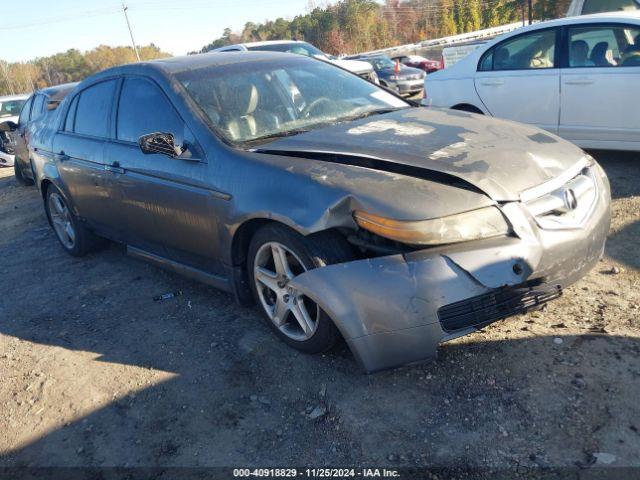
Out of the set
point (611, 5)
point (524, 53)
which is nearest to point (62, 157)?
point (524, 53)

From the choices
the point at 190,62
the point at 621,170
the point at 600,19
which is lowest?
the point at 621,170

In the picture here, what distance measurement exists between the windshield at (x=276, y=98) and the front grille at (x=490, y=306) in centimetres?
160

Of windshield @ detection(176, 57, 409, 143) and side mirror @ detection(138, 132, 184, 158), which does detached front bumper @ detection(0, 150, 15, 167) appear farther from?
side mirror @ detection(138, 132, 184, 158)

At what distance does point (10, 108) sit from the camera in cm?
1434

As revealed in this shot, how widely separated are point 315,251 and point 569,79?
4.12 meters

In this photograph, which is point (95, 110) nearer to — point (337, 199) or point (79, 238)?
point (79, 238)

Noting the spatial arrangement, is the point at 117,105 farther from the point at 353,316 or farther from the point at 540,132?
the point at 540,132

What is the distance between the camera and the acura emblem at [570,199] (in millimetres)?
2793

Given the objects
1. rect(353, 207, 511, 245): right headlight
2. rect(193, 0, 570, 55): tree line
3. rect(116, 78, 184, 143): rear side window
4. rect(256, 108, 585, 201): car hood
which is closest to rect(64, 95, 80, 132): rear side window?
rect(116, 78, 184, 143): rear side window

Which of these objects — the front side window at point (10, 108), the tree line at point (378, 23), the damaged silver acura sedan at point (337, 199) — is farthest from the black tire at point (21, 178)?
the tree line at point (378, 23)

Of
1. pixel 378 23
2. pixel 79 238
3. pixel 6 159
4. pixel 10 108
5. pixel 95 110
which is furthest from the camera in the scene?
pixel 378 23

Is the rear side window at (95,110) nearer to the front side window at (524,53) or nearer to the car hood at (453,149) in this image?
the car hood at (453,149)

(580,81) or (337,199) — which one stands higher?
(337,199)

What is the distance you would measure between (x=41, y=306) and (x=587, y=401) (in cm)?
394
